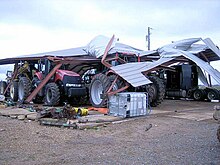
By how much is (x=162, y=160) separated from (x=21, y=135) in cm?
387

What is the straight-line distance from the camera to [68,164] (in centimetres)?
512

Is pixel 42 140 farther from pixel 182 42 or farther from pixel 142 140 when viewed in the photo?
pixel 182 42

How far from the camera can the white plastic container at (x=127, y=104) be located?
1045cm

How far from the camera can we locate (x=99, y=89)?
13398 millimetres

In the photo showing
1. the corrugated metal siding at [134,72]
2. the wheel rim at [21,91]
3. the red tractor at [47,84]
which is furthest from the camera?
the wheel rim at [21,91]

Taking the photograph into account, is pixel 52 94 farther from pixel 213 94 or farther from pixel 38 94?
pixel 213 94

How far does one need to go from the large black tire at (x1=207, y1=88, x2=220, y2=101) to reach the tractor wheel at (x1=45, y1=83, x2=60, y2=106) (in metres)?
11.4

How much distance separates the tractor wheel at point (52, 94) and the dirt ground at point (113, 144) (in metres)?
3.72

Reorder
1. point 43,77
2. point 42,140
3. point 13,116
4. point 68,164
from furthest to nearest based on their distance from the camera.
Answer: point 43,77 → point 13,116 → point 42,140 → point 68,164

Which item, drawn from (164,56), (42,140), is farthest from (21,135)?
(164,56)

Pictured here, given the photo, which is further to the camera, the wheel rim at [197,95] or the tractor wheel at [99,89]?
the wheel rim at [197,95]

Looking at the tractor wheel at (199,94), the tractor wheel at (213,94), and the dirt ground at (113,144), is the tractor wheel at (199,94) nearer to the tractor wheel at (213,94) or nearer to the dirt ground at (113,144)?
the tractor wheel at (213,94)

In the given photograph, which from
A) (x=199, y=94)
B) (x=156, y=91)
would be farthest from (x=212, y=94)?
(x=156, y=91)

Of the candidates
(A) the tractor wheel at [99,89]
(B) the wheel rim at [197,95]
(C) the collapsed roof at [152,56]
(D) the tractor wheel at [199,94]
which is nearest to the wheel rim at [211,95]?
(D) the tractor wheel at [199,94]
